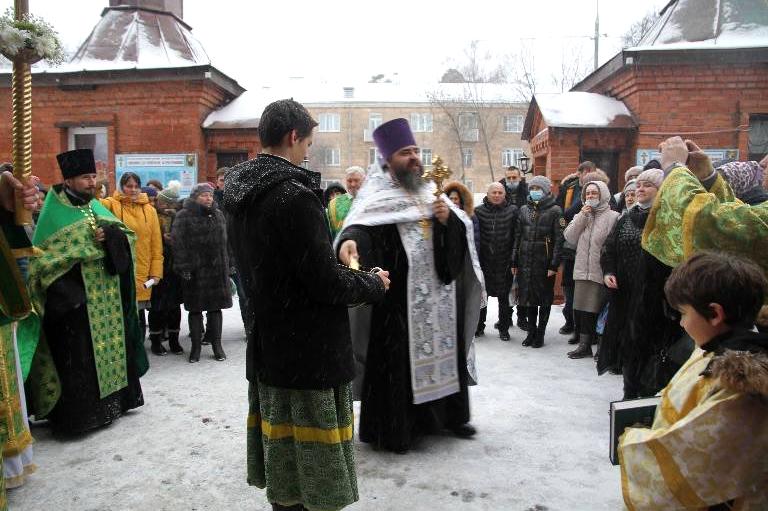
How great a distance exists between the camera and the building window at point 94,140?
1230 cm

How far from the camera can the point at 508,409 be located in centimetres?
476

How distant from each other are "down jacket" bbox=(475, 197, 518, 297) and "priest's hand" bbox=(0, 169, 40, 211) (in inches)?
210

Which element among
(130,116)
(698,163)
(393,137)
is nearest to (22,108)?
(393,137)

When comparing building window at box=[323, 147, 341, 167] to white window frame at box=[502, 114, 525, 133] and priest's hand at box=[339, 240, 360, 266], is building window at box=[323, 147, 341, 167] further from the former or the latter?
priest's hand at box=[339, 240, 360, 266]

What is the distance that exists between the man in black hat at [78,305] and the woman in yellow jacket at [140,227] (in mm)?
1585

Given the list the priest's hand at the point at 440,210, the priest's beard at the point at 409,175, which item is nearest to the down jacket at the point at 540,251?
the priest's hand at the point at 440,210

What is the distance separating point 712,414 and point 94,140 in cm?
1317

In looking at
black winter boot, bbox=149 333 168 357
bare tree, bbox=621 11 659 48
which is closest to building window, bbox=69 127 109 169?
black winter boot, bbox=149 333 168 357

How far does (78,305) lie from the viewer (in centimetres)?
424

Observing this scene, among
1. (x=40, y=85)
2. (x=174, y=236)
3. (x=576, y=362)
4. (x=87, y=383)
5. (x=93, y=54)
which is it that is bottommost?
(x=576, y=362)

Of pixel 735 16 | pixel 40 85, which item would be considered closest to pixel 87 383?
pixel 40 85

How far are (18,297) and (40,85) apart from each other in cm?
1141

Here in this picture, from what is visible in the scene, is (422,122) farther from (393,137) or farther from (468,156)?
(393,137)

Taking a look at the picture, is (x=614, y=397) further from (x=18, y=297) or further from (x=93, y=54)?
(x=93, y=54)
